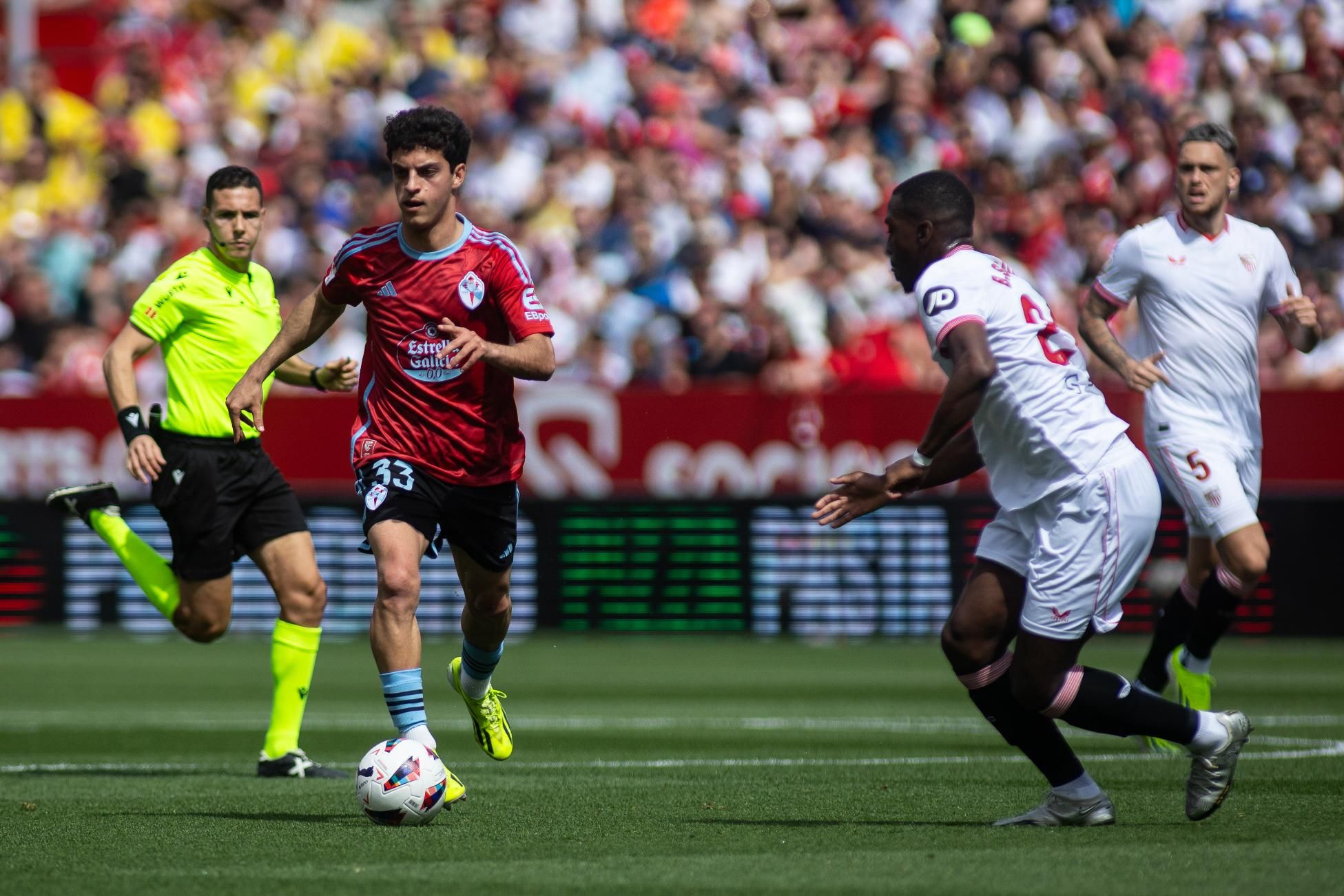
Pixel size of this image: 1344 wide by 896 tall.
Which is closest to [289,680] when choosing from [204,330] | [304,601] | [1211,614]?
[304,601]

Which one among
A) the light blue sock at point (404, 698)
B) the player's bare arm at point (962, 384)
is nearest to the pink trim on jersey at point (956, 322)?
the player's bare arm at point (962, 384)

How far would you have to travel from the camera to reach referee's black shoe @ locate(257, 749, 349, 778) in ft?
30.0

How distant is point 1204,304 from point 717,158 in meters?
11.8

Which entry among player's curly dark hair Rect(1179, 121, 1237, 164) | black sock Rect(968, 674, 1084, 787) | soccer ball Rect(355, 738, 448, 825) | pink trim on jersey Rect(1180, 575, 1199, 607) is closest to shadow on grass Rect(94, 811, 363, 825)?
soccer ball Rect(355, 738, 448, 825)

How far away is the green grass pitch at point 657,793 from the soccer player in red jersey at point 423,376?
933 mm

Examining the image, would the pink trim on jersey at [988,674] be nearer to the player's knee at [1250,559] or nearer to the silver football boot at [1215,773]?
the silver football boot at [1215,773]

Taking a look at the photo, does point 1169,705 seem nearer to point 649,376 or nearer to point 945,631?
point 945,631

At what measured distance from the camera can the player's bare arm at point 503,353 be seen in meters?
7.14

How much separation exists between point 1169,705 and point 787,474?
10830mm

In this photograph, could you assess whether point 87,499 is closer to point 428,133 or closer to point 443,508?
point 443,508

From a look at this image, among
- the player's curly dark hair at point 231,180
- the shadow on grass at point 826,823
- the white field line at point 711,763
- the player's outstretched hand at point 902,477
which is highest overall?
the player's curly dark hair at point 231,180

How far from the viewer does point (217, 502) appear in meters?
9.60

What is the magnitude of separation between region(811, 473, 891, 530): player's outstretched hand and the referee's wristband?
392 cm

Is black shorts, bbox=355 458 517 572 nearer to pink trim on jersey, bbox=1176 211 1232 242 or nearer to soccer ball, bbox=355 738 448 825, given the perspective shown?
soccer ball, bbox=355 738 448 825
